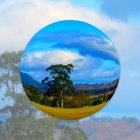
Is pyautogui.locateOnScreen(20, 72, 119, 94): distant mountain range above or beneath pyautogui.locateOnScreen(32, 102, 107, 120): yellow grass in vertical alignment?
above

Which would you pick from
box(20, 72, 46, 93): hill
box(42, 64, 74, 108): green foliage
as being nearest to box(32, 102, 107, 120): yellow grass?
box(42, 64, 74, 108): green foliage

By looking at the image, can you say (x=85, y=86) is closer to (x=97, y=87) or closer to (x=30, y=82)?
(x=97, y=87)

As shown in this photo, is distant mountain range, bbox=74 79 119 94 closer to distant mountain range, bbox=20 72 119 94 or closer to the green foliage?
distant mountain range, bbox=20 72 119 94

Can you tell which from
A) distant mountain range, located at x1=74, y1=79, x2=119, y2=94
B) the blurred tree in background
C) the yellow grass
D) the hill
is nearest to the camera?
distant mountain range, located at x1=74, y1=79, x2=119, y2=94

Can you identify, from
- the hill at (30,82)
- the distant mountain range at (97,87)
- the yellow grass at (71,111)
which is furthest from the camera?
the yellow grass at (71,111)

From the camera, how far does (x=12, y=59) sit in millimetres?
A: 40188

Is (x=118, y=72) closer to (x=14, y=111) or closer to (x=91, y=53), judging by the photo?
(x=91, y=53)

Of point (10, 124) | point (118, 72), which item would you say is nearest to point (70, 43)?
point (118, 72)

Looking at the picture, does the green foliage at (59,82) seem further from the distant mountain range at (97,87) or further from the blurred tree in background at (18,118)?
the blurred tree in background at (18,118)

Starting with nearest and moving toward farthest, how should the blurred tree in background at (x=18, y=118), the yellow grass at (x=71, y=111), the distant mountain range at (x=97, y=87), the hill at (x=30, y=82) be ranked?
1. the distant mountain range at (x=97, y=87)
2. the hill at (x=30, y=82)
3. the yellow grass at (x=71, y=111)
4. the blurred tree in background at (x=18, y=118)

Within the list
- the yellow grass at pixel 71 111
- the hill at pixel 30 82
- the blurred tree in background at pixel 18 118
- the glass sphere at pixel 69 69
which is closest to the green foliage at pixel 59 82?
the glass sphere at pixel 69 69

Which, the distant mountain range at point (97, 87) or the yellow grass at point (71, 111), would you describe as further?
the yellow grass at point (71, 111)

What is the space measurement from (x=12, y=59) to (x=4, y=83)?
1857mm

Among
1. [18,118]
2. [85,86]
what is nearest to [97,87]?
[85,86]
